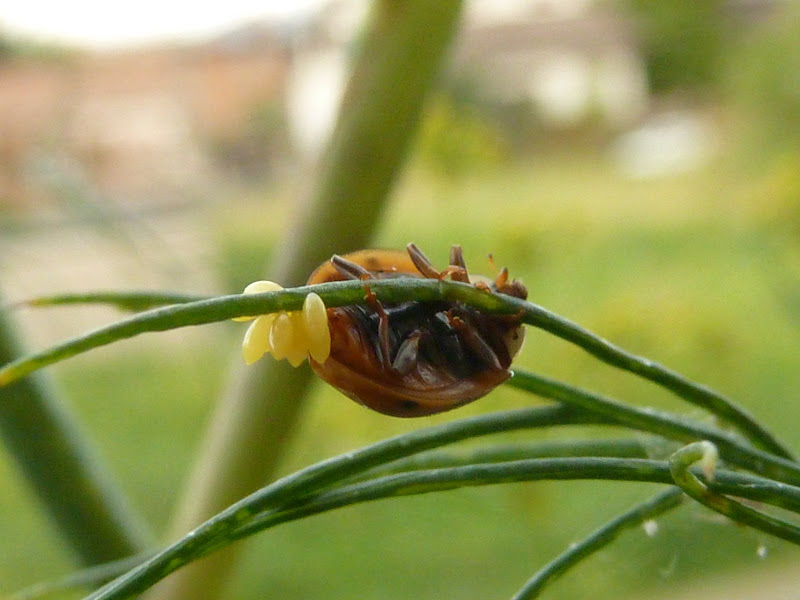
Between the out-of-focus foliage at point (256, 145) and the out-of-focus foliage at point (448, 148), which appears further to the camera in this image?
the out-of-focus foliage at point (256, 145)

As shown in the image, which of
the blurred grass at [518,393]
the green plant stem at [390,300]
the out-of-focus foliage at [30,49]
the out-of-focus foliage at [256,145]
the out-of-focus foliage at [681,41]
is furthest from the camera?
the out-of-focus foliage at [256,145]

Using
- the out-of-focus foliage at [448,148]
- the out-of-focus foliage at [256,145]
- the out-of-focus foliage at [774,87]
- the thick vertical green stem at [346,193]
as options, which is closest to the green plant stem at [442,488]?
the thick vertical green stem at [346,193]

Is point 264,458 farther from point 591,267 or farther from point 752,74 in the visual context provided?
point 591,267

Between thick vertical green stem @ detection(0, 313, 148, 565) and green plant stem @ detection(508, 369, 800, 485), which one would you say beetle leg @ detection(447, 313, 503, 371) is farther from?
thick vertical green stem @ detection(0, 313, 148, 565)

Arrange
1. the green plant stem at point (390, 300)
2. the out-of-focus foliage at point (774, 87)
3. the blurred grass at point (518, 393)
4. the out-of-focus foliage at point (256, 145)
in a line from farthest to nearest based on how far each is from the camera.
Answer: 1. the out-of-focus foliage at point (256, 145)
2. the out-of-focus foliage at point (774, 87)
3. the blurred grass at point (518, 393)
4. the green plant stem at point (390, 300)

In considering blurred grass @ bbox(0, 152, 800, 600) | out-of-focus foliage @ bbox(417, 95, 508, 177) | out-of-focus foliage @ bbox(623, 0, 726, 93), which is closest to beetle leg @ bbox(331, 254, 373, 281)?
blurred grass @ bbox(0, 152, 800, 600)

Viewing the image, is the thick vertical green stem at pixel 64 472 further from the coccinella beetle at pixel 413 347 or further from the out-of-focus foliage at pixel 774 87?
the out-of-focus foliage at pixel 774 87

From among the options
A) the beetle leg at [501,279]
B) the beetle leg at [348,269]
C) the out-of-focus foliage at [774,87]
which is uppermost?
the out-of-focus foliage at [774,87]

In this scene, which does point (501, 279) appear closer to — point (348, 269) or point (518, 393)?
point (348, 269)

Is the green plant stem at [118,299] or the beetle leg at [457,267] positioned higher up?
the beetle leg at [457,267]

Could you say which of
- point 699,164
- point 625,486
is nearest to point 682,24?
point 699,164
